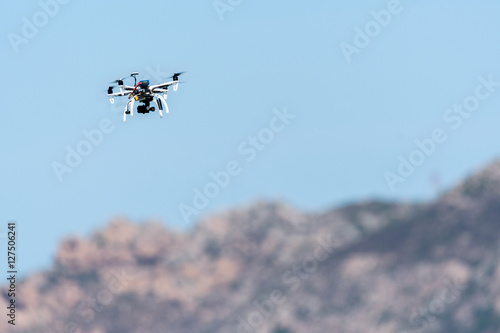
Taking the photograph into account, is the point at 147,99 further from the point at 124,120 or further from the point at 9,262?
the point at 9,262

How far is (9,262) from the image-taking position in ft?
453

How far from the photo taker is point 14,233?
144 m

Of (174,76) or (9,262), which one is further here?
(9,262)

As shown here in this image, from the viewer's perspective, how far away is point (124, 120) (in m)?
97.6

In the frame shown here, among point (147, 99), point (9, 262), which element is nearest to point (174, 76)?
point (147, 99)

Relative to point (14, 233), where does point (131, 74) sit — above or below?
below

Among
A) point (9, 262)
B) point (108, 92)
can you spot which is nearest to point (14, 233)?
point (9, 262)

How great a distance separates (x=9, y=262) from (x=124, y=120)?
45.9 m

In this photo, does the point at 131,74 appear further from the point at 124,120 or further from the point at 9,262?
the point at 9,262

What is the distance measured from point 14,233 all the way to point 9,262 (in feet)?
Answer: 22.2

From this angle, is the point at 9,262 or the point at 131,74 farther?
the point at 9,262

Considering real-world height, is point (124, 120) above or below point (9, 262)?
below

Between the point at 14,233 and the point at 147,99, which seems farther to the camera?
the point at 14,233

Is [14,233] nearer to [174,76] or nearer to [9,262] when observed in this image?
[9,262]
